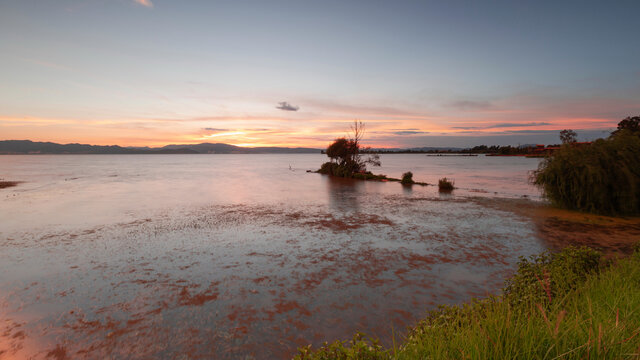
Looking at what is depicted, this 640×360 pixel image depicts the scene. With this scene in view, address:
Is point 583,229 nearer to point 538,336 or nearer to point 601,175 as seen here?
point 601,175

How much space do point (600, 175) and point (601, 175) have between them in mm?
90

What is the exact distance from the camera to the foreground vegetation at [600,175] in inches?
656

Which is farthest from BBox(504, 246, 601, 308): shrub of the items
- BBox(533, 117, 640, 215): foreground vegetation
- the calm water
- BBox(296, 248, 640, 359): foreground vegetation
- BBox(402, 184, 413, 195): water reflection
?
BBox(402, 184, 413, 195): water reflection

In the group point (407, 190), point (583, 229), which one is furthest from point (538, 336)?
point (407, 190)

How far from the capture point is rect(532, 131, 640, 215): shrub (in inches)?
656

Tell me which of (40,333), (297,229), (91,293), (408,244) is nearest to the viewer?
(40,333)

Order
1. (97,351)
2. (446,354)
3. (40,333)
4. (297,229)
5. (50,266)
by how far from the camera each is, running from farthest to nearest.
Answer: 1. (297,229)
2. (50,266)
3. (40,333)
4. (97,351)
5. (446,354)

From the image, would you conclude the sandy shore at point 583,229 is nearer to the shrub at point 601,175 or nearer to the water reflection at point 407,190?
the shrub at point 601,175

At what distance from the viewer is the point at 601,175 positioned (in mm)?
16875

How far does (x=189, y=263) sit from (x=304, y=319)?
17.3 ft

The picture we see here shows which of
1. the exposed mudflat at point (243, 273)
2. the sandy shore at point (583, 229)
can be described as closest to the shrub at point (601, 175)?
the sandy shore at point (583, 229)

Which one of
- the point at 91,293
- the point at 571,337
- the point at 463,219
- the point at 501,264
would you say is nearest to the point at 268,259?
the point at 91,293

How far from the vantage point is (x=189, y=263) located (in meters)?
10.3

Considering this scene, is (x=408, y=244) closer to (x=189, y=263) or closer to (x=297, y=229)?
(x=297, y=229)
